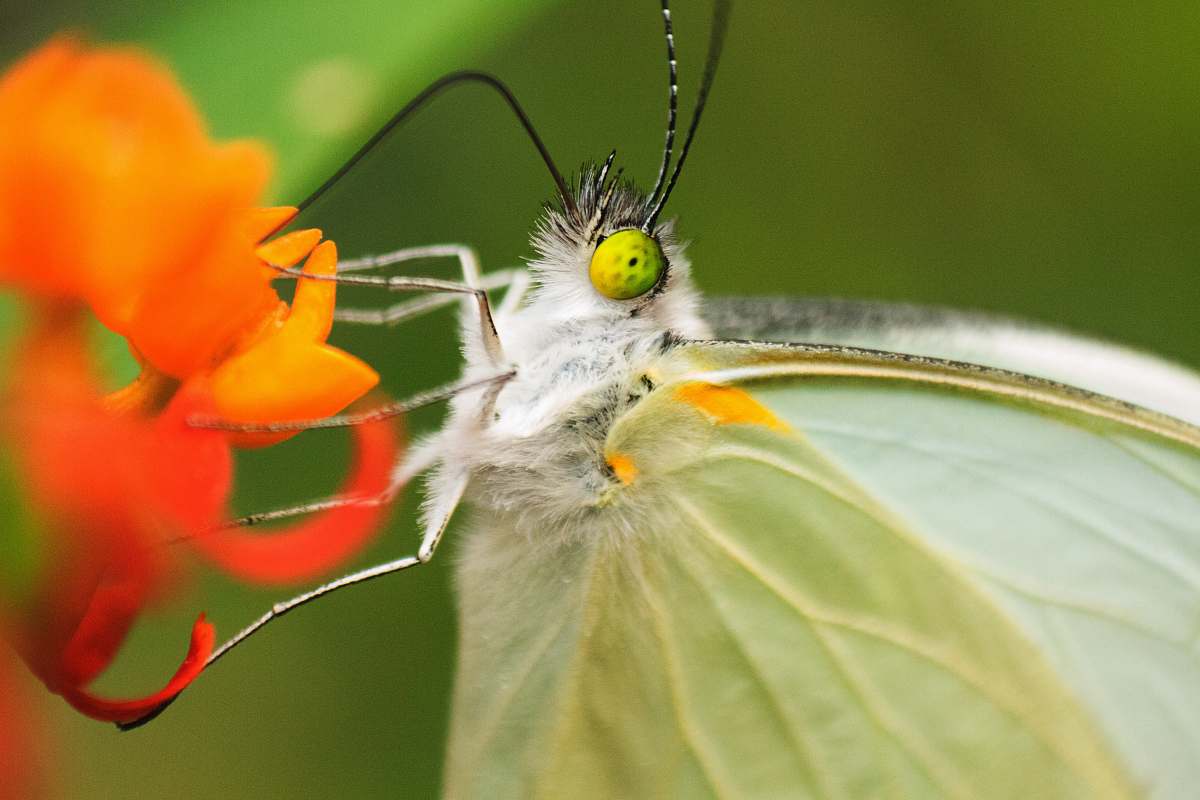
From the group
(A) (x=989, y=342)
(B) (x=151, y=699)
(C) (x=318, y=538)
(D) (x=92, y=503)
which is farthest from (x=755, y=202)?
(D) (x=92, y=503)

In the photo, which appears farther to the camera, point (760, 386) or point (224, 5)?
point (760, 386)

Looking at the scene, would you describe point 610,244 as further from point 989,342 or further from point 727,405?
point 989,342

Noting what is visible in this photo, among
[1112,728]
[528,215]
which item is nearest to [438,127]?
[528,215]

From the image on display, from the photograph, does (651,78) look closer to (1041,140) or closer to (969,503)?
(1041,140)

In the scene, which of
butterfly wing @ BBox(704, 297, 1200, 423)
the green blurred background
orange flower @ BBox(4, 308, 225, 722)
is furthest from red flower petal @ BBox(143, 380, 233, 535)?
the green blurred background

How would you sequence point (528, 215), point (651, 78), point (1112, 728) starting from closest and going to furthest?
point (1112, 728)
point (528, 215)
point (651, 78)
